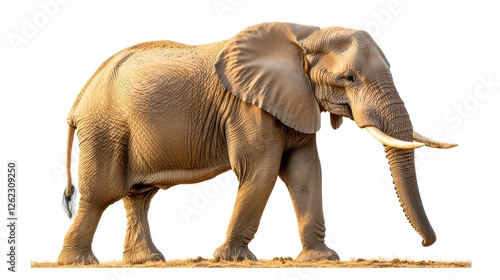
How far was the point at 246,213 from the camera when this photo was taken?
440 inches

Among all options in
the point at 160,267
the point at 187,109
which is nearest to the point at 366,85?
the point at 187,109

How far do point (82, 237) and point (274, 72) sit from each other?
2.17 metres

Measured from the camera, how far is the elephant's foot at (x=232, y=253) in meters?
11.2

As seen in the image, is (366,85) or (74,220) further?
(74,220)

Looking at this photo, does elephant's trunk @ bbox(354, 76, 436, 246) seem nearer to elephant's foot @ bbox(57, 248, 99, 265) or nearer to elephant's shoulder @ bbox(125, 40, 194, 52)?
elephant's shoulder @ bbox(125, 40, 194, 52)

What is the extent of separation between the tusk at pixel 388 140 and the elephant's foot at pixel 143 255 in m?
2.21

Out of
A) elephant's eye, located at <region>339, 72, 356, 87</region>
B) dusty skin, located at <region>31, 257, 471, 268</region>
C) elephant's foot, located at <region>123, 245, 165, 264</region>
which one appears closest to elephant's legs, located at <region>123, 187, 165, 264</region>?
elephant's foot, located at <region>123, 245, 165, 264</region>

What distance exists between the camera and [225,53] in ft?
37.5

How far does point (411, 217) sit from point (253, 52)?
1867 mm

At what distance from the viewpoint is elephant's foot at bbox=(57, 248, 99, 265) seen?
11773 millimetres

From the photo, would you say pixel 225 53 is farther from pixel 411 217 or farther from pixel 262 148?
pixel 411 217

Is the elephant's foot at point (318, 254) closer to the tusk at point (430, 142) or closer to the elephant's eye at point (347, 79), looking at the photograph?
the tusk at point (430, 142)

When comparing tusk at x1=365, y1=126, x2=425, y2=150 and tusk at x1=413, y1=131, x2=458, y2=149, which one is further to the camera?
tusk at x1=413, y1=131, x2=458, y2=149

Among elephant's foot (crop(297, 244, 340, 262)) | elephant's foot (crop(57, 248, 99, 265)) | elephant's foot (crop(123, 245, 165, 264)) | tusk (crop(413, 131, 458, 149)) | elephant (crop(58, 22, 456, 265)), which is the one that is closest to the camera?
tusk (crop(413, 131, 458, 149))
